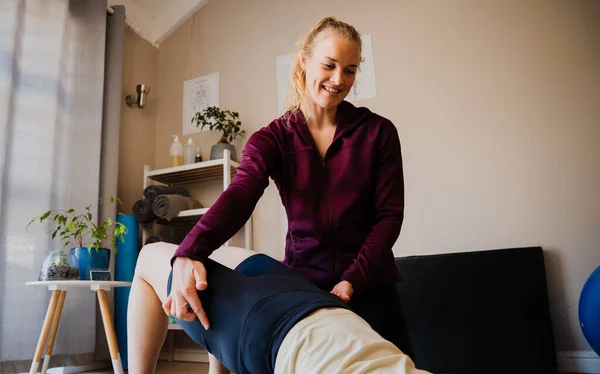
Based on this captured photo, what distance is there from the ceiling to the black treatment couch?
2303 millimetres

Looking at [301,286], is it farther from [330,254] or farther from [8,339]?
[8,339]

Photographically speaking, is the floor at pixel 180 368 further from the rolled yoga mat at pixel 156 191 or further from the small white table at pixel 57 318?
the rolled yoga mat at pixel 156 191

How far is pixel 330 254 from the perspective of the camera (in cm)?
99

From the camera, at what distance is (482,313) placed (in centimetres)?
218

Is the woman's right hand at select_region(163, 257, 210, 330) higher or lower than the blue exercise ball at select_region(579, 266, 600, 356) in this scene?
higher

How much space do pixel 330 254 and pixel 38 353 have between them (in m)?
1.47

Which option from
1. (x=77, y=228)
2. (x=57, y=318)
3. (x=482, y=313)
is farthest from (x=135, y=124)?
(x=482, y=313)

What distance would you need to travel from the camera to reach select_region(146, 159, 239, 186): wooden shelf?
274cm

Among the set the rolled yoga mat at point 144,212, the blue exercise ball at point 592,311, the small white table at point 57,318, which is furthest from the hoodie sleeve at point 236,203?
the rolled yoga mat at point 144,212

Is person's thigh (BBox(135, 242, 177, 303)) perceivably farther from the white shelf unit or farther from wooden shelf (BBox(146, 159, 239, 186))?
wooden shelf (BBox(146, 159, 239, 186))

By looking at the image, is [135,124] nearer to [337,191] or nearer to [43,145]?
[43,145]

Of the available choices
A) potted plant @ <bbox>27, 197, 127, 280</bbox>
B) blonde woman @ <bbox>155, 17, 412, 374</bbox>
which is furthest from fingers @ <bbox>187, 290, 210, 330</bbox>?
potted plant @ <bbox>27, 197, 127, 280</bbox>

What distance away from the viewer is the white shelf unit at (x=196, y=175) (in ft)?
8.80

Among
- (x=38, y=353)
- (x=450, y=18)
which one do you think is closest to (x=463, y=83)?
(x=450, y=18)
